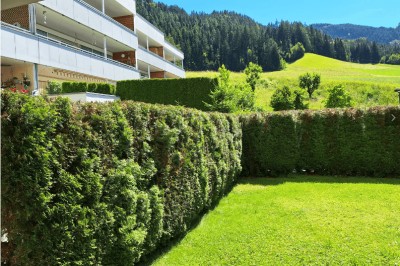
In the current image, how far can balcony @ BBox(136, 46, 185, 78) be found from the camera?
35.2 m

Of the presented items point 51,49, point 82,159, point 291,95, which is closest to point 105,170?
point 82,159

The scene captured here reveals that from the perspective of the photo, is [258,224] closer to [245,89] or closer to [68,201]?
[68,201]

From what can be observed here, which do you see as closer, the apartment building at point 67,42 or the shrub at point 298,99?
the apartment building at point 67,42

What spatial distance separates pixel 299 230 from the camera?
747cm

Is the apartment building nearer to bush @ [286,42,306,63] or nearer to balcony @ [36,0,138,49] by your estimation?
balcony @ [36,0,138,49]

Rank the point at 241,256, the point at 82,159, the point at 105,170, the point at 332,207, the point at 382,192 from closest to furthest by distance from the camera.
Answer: the point at 82,159
the point at 105,170
the point at 241,256
the point at 332,207
the point at 382,192

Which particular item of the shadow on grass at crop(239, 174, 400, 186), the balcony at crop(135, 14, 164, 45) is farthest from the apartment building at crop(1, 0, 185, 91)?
the shadow on grass at crop(239, 174, 400, 186)

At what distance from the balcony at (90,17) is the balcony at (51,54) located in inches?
80.9

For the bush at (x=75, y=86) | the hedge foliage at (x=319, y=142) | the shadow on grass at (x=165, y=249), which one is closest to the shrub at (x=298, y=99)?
the hedge foliage at (x=319, y=142)

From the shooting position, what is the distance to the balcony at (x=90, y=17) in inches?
819

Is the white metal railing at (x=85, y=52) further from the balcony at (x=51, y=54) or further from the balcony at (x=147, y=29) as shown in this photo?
the balcony at (x=147, y=29)

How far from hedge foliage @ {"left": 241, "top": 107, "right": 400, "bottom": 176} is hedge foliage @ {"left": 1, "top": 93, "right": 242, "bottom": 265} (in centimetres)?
838

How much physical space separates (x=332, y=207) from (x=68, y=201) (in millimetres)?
7134

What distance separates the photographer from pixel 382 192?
10648mm
